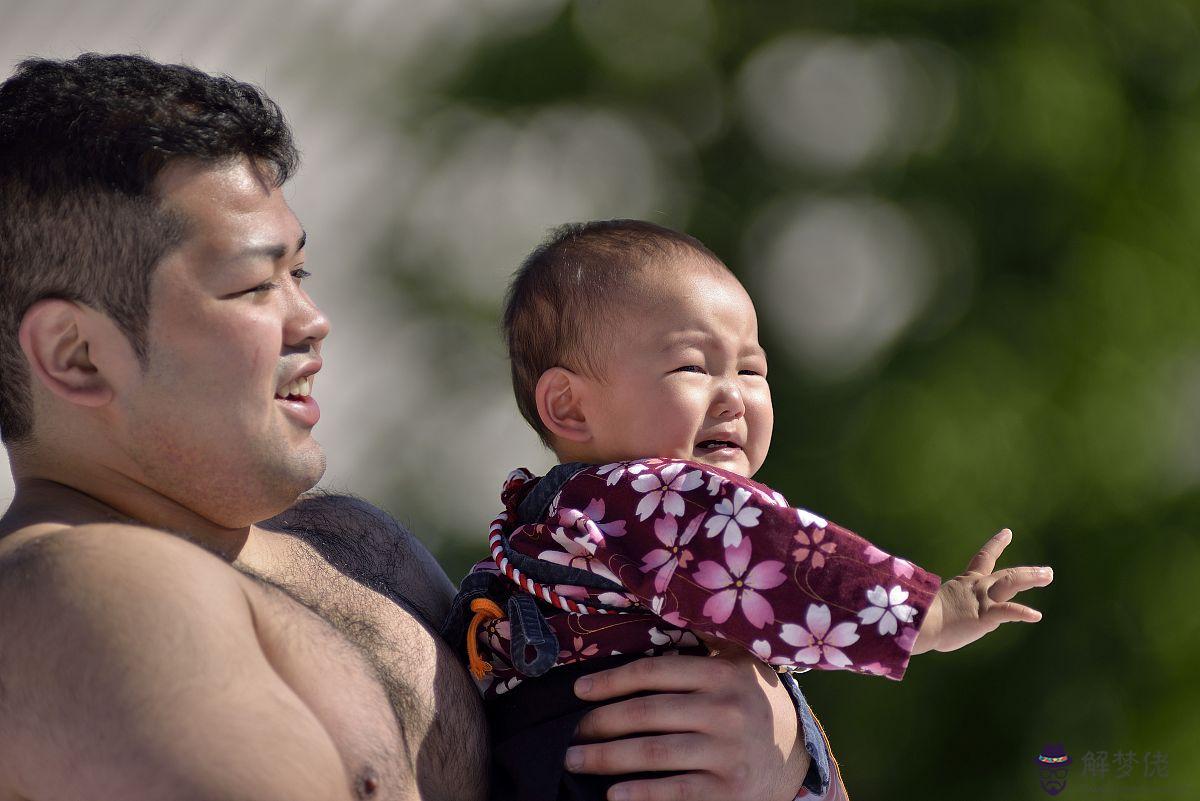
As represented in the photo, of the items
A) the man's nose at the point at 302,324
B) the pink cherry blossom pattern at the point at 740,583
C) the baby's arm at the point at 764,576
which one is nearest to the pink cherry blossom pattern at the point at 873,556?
the baby's arm at the point at 764,576

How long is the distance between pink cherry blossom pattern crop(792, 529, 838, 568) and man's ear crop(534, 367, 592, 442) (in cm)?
47

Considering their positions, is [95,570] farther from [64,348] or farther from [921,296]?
[921,296]

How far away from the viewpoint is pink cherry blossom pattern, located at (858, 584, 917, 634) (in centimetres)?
158

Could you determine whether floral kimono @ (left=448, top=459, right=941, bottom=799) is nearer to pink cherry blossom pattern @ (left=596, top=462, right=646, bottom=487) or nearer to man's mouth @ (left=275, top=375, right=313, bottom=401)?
pink cherry blossom pattern @ (left=596, top=462, right=646, bottom=487)


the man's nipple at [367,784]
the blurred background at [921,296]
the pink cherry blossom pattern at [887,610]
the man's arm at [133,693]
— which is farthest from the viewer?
the blurred background at [921,296]

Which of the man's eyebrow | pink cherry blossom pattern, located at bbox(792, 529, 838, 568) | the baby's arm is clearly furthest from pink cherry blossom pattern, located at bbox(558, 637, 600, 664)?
the man's eyebrow

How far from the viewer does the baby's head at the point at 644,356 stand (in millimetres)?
1885

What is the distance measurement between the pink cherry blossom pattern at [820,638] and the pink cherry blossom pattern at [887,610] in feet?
0.09

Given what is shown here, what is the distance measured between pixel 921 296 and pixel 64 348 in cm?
440

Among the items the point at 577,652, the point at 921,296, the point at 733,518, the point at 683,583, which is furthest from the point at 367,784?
the point at 921,296

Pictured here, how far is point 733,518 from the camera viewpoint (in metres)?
1.65

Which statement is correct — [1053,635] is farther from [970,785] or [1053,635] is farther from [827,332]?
Result: [827,332]

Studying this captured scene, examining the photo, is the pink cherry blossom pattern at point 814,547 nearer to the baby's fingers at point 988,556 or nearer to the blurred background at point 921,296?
the baby's fingers at point 988,556

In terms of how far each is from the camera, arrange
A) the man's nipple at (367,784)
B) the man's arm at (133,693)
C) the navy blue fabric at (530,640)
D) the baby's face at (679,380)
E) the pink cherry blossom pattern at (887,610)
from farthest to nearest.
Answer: the baby's face at (679,380), the navy blue fabric at (530,640), the pink cherry blossom pattern at (887,610), the man's nipple at (367,784), the man's arm at (133,693)
